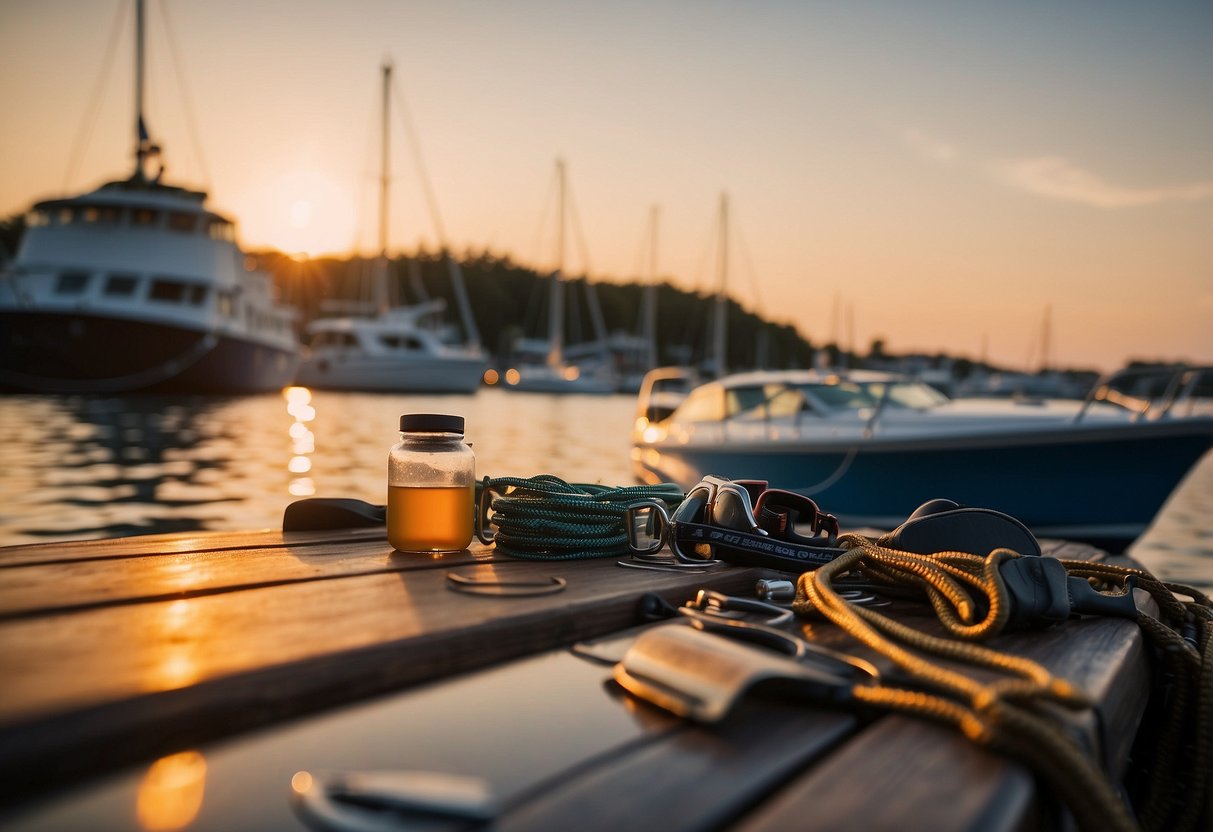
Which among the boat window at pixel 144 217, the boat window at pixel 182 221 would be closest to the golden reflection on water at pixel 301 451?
the boat window at pixel 182 221

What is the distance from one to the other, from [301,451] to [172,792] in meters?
15.6

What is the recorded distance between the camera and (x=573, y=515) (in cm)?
188

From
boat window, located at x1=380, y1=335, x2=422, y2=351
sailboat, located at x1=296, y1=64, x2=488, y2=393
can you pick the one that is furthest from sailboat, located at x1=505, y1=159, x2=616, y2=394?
boat window, located at x1=380, y1=335, x2=422, y2=351

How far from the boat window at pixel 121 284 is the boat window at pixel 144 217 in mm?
1756

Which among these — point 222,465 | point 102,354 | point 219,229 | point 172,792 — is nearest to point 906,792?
point 172,792

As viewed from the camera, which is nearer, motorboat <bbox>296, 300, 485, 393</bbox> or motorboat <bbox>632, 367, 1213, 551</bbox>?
motorboat <bbox>632, 367, 1213, 551</bbox>

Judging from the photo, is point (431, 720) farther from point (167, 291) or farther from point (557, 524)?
point (167, 291)

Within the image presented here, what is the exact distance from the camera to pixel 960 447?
7781mm

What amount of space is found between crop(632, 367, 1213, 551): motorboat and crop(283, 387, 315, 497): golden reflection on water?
15.8ft

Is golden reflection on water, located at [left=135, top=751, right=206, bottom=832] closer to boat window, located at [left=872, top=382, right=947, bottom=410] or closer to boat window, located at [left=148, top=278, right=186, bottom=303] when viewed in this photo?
boat window, located at [left=872, top=382, right=947, bottom=410]

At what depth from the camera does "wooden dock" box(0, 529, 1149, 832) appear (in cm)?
83

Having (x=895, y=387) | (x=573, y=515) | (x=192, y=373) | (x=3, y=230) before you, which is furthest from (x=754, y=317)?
(x=573, y=515)

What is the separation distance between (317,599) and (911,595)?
1011 mm

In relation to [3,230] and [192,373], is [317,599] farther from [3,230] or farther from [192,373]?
[3,230]
